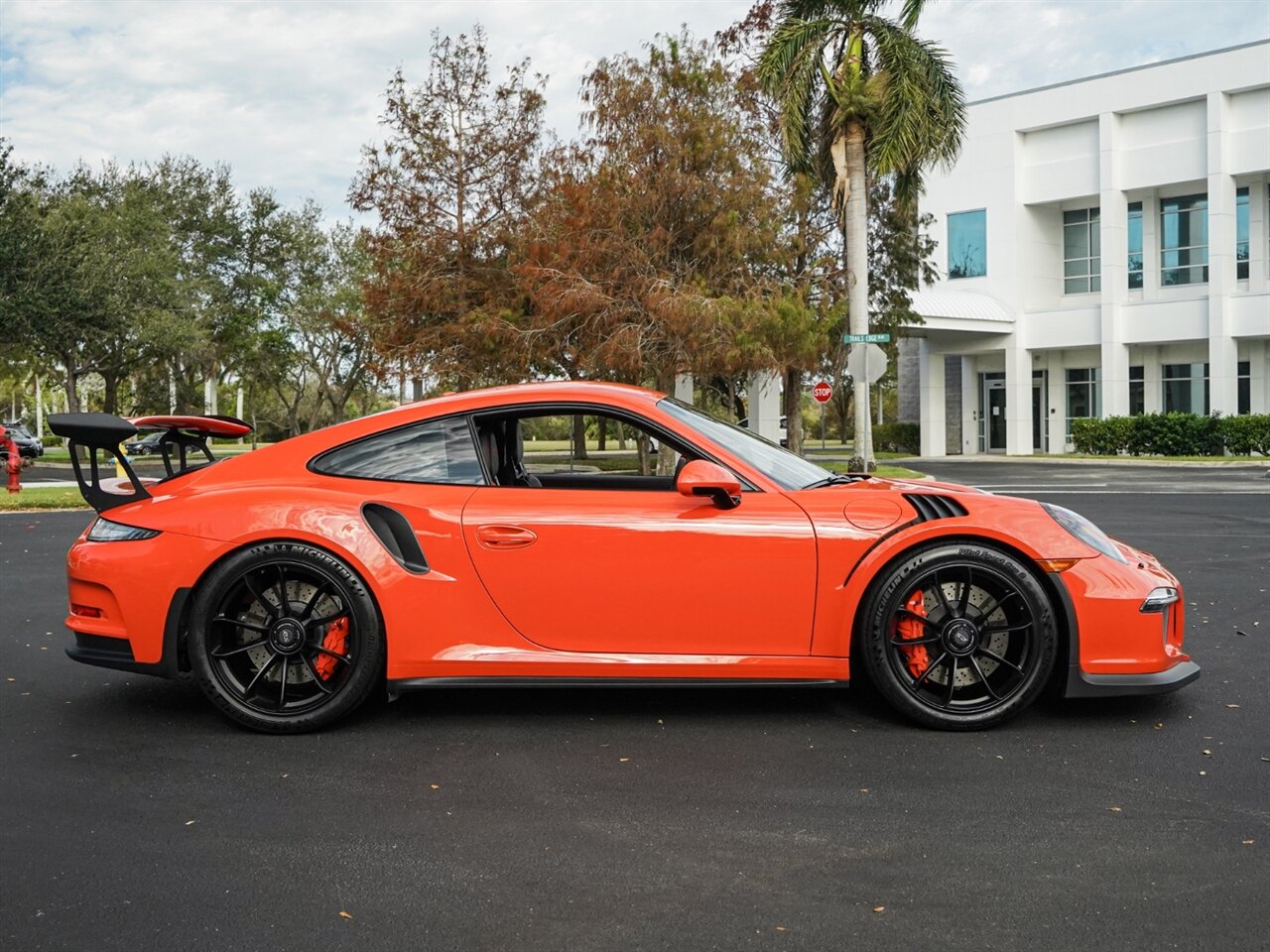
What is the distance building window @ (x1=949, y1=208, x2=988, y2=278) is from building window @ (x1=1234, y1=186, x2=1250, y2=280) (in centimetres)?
797

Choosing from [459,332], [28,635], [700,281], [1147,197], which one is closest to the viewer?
[28,635]

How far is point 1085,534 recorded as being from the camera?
4852 mm

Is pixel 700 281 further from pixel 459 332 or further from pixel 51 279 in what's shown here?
pixel 51 279

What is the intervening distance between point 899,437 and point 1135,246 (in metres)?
10.8

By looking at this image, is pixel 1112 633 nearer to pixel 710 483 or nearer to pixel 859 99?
pixel 710 483

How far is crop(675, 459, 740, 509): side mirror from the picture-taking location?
4.57m

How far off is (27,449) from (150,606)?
47082 millimetres

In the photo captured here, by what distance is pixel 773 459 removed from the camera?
5.12 metres

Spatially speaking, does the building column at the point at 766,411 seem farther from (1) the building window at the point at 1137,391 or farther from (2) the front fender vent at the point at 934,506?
(2) the front fender vent at the point at 934,506

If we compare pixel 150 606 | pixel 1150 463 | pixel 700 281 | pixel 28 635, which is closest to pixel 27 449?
pixel 700 281

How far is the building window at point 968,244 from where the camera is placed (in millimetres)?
42897

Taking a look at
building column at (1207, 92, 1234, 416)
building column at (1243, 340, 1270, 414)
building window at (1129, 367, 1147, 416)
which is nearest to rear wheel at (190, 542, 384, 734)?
building column at (1207, 92, 1234, 416)

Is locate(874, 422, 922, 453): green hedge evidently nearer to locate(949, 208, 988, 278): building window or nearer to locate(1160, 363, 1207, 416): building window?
locate(949, 208, 988, 278): building window

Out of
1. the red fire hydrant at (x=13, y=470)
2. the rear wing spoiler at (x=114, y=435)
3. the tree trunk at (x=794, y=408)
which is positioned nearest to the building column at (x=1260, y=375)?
the tree trunk at (x=794, y=408)
